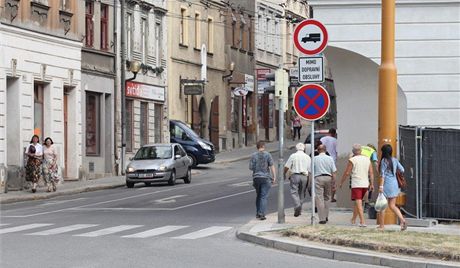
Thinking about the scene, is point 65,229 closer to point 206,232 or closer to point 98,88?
point 206,232

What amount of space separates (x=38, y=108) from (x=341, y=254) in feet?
73.7

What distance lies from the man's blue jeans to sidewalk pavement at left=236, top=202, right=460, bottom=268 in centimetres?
28

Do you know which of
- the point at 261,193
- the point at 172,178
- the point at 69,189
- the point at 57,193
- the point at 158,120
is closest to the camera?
the point at 261,193

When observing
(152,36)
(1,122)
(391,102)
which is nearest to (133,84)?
(152,36)

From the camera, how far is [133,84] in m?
44.7

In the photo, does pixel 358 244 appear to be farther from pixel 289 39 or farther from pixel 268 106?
pixel 289 39

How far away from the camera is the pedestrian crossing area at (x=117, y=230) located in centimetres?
1886

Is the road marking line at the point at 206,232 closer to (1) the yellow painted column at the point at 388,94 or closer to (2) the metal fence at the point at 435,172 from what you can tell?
(1) the yellow painted column at the point at 388,94

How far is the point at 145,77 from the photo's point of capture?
152 ft

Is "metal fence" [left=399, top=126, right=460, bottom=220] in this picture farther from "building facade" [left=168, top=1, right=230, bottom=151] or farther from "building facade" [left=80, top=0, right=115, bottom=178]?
"building facade" [left=168, top=1, right=230, bottom=151]

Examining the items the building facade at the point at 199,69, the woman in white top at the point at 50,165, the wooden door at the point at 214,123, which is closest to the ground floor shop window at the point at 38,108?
the woman in white top at the point at 50,165

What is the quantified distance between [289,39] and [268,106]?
903cm

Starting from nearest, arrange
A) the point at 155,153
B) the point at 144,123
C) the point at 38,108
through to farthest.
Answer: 1. the point at 38,108
2. the point at 155,153
3. the point at 144,123

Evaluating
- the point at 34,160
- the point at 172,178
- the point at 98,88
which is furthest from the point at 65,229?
the point at 98,88
